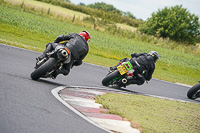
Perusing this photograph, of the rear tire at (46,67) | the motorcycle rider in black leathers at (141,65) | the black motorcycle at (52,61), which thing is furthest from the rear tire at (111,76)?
the rear tire at (46,67)

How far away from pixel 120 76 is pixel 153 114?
11.6 feet

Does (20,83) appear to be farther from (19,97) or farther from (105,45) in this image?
(105,45)

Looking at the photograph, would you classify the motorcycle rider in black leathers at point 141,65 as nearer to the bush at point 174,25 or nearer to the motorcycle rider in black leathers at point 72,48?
the motorcycle rider in black leathers at point 72,48

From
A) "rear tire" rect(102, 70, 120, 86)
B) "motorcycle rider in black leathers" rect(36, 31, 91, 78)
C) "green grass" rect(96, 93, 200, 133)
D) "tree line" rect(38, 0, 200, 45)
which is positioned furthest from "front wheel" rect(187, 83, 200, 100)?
"tree line" rect(38, 0, 200, 45)

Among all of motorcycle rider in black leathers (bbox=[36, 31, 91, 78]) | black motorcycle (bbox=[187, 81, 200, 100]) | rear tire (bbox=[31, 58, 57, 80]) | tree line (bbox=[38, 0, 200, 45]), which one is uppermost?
tree line (bbox=[38, 0, 200, 45])

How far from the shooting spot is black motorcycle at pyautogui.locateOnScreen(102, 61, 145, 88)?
36.0 feet

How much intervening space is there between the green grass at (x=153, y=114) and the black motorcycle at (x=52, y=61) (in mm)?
1267

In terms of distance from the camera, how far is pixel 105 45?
97.3ft

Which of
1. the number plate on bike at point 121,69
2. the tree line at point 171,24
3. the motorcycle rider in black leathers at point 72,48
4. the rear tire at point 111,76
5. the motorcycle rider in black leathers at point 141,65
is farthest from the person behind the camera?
the tree line at point 171,24

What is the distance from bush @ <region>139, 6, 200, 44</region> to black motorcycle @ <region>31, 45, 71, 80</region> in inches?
2591

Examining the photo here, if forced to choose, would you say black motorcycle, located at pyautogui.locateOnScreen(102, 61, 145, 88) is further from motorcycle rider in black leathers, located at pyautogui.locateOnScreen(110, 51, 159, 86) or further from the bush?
the bush

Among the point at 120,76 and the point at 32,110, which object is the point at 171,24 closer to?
the point at 120,76

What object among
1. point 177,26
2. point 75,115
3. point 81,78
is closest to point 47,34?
point 81,78

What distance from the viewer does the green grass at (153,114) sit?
673 cm
